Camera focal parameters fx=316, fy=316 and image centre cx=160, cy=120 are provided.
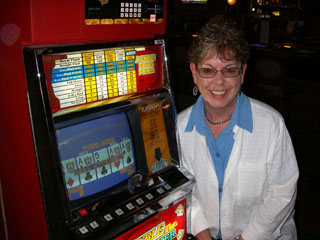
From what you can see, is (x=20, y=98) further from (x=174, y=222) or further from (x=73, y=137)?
(x=174, y=222)

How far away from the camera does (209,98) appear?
1.75 m

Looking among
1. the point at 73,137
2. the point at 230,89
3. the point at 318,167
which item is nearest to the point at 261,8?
the point at 318,167

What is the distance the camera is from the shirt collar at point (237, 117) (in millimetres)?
1752

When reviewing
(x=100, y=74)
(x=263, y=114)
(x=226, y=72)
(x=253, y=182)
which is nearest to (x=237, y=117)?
(x=263, y=114)

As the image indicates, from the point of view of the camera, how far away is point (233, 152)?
173 cm

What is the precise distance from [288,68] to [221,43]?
4.90m

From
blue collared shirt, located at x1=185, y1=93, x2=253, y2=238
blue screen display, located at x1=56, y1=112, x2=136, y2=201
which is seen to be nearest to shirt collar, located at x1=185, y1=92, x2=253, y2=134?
blue collared shirt, located at x1=185, y1=93, x2=253, y2=238

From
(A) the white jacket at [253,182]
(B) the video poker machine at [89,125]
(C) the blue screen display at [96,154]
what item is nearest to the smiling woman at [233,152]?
(A) the white jacket at [253,182]

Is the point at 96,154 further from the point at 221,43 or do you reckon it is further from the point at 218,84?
the point at 221,43

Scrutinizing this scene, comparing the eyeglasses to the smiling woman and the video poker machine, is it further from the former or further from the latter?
the video poker machine

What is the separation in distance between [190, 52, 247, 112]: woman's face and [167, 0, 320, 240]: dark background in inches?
7.4

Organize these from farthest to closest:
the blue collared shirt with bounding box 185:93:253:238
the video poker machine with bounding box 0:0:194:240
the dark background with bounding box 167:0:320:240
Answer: the dark background with bounding box 167:0:320:240 < the blue collared shirt with bounding box 185:93:253:238 < the video poker machine with bounding box 0:0:194:240

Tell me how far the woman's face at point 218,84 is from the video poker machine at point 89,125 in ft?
0.67

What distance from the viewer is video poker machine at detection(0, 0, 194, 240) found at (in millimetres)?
1216
